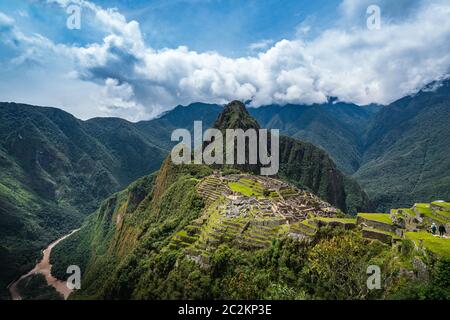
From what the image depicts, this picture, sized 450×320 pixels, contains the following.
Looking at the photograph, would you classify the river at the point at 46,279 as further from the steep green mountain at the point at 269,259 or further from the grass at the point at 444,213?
the grass at the point at 444,213

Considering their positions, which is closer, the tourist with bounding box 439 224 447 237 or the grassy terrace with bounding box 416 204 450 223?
the tourist with bounding box 439 224 447 237

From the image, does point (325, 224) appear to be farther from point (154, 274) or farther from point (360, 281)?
point (154, 274)

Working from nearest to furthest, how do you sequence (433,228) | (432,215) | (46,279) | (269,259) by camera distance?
(433,228), (432,215), (269,259), (46,279)

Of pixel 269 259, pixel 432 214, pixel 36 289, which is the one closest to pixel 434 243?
pixel 432 214

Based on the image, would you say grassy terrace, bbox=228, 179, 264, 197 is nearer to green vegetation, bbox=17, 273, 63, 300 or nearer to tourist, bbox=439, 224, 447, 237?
tourist, bbox=439, 224, 447, 237

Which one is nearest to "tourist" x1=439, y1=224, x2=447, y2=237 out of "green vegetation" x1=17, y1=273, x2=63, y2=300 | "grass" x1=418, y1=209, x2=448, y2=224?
"grass" x1=418, y1=209, x2=448, y2=224

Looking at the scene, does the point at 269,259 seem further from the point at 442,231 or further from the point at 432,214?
the point at 432,214

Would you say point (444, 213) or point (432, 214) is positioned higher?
point (444, 213)

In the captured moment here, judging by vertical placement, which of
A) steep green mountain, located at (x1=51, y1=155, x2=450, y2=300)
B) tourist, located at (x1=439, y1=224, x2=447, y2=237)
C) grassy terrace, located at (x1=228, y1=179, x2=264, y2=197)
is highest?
grassy terrace, located at (x1=228, y1=179, x2=264, y2=197)

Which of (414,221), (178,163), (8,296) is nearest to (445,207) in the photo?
(414,221)
